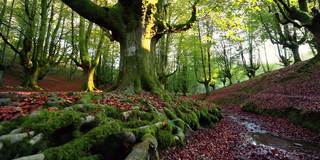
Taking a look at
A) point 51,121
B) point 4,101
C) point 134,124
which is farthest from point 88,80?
point 51,121

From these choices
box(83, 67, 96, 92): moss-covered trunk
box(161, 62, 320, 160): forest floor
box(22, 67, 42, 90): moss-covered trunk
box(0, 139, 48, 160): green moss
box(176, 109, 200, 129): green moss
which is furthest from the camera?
box(22, 67, 42, 90): moss-covered trunk

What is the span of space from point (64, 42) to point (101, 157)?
129 ft

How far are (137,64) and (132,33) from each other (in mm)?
1578

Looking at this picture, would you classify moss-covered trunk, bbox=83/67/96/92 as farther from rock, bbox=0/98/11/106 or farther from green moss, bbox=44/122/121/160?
green moss, bbox=44/122/121/160

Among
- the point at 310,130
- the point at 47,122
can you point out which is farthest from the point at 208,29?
the point at 47,122

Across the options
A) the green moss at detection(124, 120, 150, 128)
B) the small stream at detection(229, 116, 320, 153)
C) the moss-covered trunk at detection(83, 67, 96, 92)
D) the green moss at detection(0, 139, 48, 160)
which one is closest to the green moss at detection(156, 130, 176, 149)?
the green moss at detection(124, 120, 150, 128)

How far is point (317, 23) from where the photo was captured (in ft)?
55.8

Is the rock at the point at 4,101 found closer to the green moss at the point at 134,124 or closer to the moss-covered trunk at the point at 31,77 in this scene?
the green moss at the point at 134,124

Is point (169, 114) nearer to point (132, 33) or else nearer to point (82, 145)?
point (82, 145)

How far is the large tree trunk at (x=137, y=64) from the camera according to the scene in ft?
36.2

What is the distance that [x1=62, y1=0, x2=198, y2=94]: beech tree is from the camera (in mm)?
10953

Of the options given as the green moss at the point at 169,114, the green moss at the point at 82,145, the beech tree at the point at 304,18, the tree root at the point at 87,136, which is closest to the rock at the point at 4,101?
the tree root at the point at 87,136

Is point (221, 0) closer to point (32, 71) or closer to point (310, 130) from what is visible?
point (310, 130)

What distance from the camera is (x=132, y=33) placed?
11.5m
